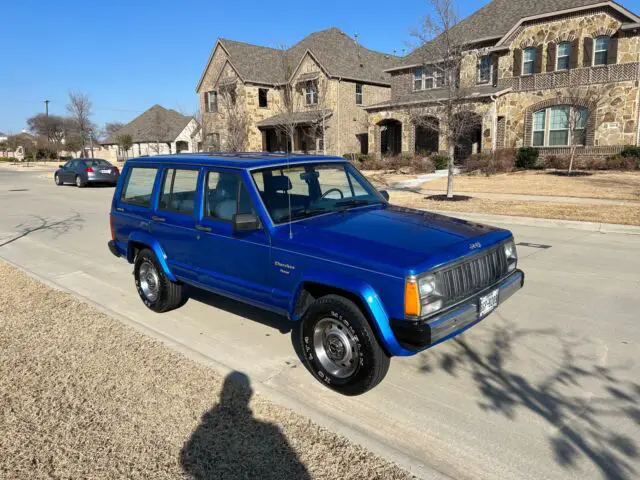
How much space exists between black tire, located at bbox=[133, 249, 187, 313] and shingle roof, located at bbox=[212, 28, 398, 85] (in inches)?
1276

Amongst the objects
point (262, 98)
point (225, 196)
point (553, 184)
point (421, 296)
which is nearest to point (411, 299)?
point (421, 296)

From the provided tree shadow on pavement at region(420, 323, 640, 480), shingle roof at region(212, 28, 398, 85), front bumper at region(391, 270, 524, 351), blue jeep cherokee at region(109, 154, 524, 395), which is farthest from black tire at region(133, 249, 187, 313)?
shingle roof at region(212, 28, 398, 85)

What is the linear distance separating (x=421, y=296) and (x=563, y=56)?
27.7 m

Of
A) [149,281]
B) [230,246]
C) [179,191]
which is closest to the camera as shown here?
[230,246]

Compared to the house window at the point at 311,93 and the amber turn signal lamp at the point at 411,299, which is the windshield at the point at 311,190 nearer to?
the amber turn signal lamp at the point at 411,299

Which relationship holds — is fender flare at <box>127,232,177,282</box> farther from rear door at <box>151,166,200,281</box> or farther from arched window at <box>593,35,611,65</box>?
arched window at <box>593,35,611,65</box>

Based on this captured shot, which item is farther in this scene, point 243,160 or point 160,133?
point 160,133

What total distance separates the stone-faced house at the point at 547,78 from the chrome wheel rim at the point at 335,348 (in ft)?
66.6

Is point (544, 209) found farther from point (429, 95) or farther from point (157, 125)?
point (157, 125)

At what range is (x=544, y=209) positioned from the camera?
13.2 metres

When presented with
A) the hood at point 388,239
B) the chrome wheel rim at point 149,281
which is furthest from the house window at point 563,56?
the chrome wheel rim at point 149,281

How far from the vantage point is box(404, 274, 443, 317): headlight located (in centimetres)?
347

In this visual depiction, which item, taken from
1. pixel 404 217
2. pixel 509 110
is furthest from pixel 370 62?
pixel 404 217

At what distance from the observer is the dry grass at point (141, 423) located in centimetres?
307
